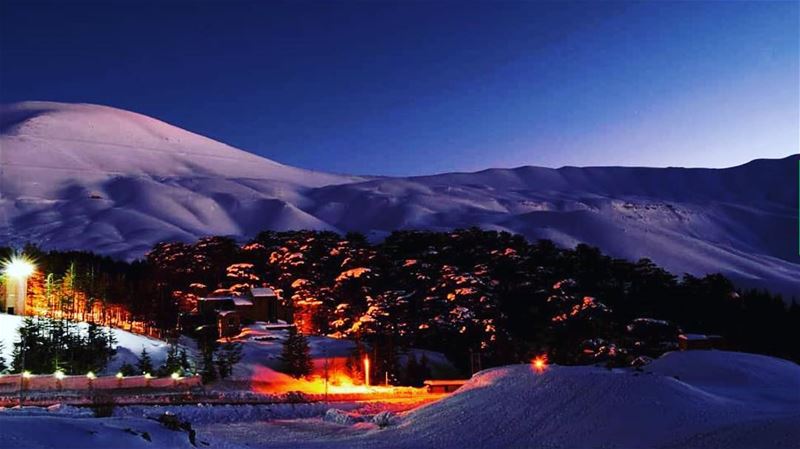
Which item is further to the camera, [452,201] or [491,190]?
[491,190]

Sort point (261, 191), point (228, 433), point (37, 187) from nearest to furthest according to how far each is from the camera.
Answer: point (228, 433)
point (37, 187)
point (261, 191)

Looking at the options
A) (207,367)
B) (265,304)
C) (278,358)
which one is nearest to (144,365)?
(207,367)

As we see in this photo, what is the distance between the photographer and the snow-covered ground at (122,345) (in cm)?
3439

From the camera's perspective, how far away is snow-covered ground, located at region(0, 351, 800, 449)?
62.7ft

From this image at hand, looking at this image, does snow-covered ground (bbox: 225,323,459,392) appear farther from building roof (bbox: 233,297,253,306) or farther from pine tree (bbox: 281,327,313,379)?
building roof (bbox: 233,297,253,306)

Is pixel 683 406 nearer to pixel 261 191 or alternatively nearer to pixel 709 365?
pixel 709 365

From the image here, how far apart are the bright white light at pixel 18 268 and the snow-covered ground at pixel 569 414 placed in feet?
70.6

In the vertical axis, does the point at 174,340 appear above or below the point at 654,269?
below

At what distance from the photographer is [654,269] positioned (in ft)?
165

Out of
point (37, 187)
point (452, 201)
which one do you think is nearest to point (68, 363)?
point (37, 187)

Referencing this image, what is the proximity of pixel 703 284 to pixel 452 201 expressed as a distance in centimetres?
11950

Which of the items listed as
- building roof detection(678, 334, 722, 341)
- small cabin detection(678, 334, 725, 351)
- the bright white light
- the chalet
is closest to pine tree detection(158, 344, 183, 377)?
the chalet

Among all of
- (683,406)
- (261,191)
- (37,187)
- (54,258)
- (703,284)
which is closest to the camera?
(683,406)

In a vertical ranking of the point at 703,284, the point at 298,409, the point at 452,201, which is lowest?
the point at 298,409
